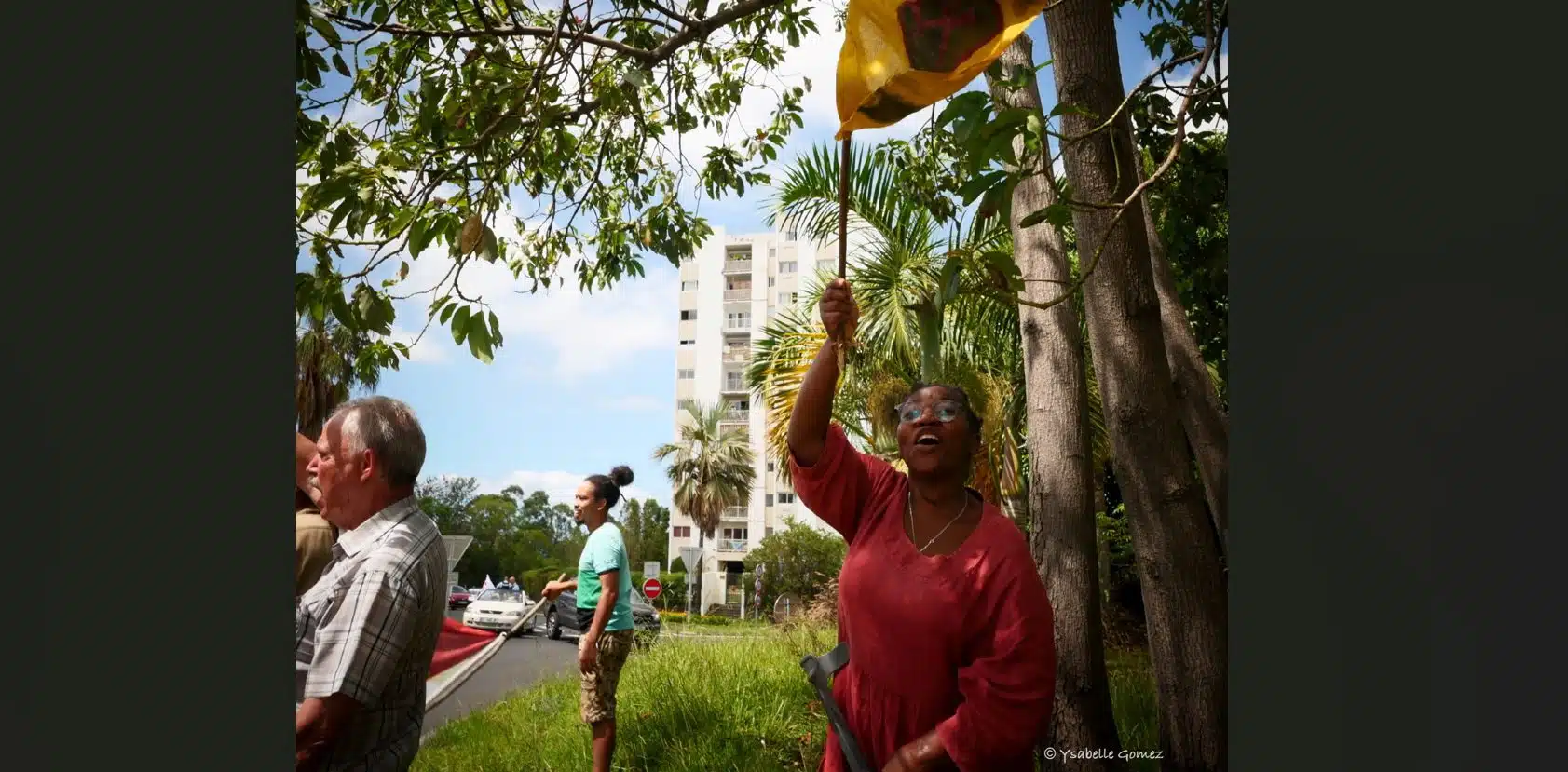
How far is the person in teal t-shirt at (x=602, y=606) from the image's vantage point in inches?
167

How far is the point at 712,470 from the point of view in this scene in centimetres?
2752

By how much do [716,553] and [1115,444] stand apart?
2701 cm

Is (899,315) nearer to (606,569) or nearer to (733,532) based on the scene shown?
(606,569)

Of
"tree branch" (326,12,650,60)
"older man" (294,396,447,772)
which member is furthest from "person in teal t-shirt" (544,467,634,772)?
"older man" (294,396,447,772)

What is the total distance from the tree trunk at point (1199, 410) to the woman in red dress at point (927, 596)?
3.77 feet

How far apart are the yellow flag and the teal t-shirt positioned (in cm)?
253

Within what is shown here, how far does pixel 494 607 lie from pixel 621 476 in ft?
14.7

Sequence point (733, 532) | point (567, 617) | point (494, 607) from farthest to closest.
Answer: point (733, 532) < point (567, 617) < point (494, 607)

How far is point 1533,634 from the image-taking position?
1753 mm

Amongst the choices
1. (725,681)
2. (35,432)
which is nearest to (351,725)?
(35,432)

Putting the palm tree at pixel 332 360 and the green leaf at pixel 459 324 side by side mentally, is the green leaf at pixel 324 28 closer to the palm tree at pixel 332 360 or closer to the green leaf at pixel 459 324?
the palm tree at pixel 332 360

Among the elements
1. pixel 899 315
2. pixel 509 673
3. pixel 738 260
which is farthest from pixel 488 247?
pixel 738 260

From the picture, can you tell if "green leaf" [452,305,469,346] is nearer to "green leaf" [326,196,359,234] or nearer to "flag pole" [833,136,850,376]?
"green leaf" [326,196,359,234]

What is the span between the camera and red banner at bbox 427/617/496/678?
15.5 feet
